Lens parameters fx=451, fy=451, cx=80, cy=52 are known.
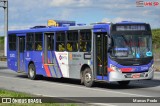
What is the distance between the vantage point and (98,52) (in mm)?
18797

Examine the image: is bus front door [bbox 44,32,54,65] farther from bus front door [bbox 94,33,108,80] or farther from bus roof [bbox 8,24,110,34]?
bus front door [bbox 94,33,108,80]

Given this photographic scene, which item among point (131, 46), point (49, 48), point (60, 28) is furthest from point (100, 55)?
point (49, 48)

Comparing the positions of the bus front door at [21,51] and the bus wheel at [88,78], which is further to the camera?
the bus front door at [21,51]

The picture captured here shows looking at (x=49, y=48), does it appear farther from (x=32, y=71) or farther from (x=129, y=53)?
(x=129, y=53)

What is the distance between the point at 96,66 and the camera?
18.8 metres

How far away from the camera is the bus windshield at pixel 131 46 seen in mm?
18062

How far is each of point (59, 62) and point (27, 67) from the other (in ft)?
11.9

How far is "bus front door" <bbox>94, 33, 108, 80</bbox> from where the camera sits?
60.5 feet

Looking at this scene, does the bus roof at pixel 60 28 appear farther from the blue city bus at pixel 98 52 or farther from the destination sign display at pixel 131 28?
the destination sign display at pixel 131 28

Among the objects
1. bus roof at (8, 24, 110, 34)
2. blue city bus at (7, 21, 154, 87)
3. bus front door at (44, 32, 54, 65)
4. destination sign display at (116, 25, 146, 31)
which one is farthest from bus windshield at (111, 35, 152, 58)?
bus front door at (44, 32, 54, 65)

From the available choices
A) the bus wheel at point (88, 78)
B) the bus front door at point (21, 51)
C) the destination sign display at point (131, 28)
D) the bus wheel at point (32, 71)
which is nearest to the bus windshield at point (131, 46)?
the destination sign display at point (131, 28)

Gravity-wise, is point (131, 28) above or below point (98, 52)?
above

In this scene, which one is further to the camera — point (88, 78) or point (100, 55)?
point (88, 78)

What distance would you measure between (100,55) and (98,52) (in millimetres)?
Answer: 183
